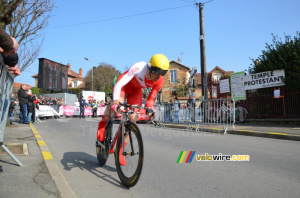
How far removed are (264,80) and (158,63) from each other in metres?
11.7

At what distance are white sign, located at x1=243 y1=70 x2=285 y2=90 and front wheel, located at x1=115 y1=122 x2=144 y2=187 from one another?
1179 cm

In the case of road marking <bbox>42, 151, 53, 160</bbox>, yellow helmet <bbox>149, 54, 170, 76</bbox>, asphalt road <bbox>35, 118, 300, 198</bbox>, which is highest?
yellow helmet <bbox>149, 54, 170, 76</bbox>

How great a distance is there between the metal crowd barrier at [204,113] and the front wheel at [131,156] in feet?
23.6

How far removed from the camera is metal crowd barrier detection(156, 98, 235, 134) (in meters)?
10.1

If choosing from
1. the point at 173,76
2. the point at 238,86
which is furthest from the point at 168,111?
the point at 173,76

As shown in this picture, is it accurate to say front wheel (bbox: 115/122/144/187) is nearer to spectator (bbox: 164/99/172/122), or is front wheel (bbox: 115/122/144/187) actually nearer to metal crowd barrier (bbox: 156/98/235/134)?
metal crowd barrier (bbox: 156/98/235/134)

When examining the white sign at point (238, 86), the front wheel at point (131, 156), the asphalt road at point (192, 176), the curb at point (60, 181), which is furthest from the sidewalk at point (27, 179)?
the white sign at point (238, 86)

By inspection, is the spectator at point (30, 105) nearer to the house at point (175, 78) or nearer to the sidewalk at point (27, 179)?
the sidewalk at point (27, 179)

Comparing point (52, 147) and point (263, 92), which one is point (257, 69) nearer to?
point (263, 92)

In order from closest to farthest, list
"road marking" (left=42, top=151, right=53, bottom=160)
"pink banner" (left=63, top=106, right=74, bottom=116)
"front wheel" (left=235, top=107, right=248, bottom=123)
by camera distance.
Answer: "road marking" (left=42, top=151, right=53, bottom=160) → "front wheel" (left=235, top=107, right=248, bottom=123) → "pink banner" (left=63, top=106, right=74, bottom=116)

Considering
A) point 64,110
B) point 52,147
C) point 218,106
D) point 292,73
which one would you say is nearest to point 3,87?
point 52,147

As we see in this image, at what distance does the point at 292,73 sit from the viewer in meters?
12.3

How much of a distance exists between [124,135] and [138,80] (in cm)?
101
